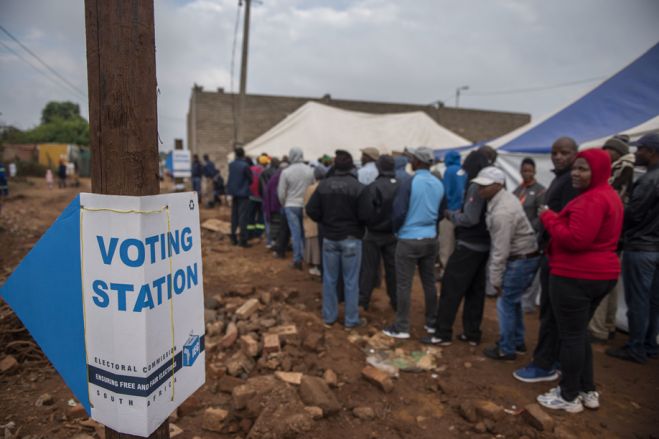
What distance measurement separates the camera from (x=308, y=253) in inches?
242

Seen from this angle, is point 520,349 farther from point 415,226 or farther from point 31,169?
point 31,169

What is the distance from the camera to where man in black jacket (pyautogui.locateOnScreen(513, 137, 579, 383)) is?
3.20m

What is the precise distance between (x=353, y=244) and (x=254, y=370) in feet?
5.35

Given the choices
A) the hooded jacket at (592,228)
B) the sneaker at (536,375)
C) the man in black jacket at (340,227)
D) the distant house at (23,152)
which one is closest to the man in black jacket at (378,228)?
the man in black jacket at (340,227)

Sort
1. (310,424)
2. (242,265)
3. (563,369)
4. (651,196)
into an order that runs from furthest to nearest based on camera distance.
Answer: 1. (242,265)
2. (651,196)
3. (563,369)
4. (310,424)

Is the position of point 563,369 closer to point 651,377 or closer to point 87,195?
point 651,377

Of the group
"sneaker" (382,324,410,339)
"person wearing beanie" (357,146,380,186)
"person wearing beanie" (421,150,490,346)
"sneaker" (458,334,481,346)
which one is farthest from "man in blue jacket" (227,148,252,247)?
"sneaker" (458,334,481,346)

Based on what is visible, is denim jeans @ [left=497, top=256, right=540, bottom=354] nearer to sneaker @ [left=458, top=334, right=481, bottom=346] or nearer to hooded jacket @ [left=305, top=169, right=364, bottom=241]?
sneaker @ [left=458, top=334, right=481, bottom=346]

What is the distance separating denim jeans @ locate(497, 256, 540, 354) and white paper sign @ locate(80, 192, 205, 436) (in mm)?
2937

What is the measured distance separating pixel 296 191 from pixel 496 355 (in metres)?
3.94

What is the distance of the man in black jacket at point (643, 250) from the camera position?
10.8 ft

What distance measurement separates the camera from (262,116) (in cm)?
2011

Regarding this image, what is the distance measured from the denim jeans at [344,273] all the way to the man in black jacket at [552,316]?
1.73m

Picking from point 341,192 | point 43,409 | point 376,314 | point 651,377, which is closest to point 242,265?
point 376,314
